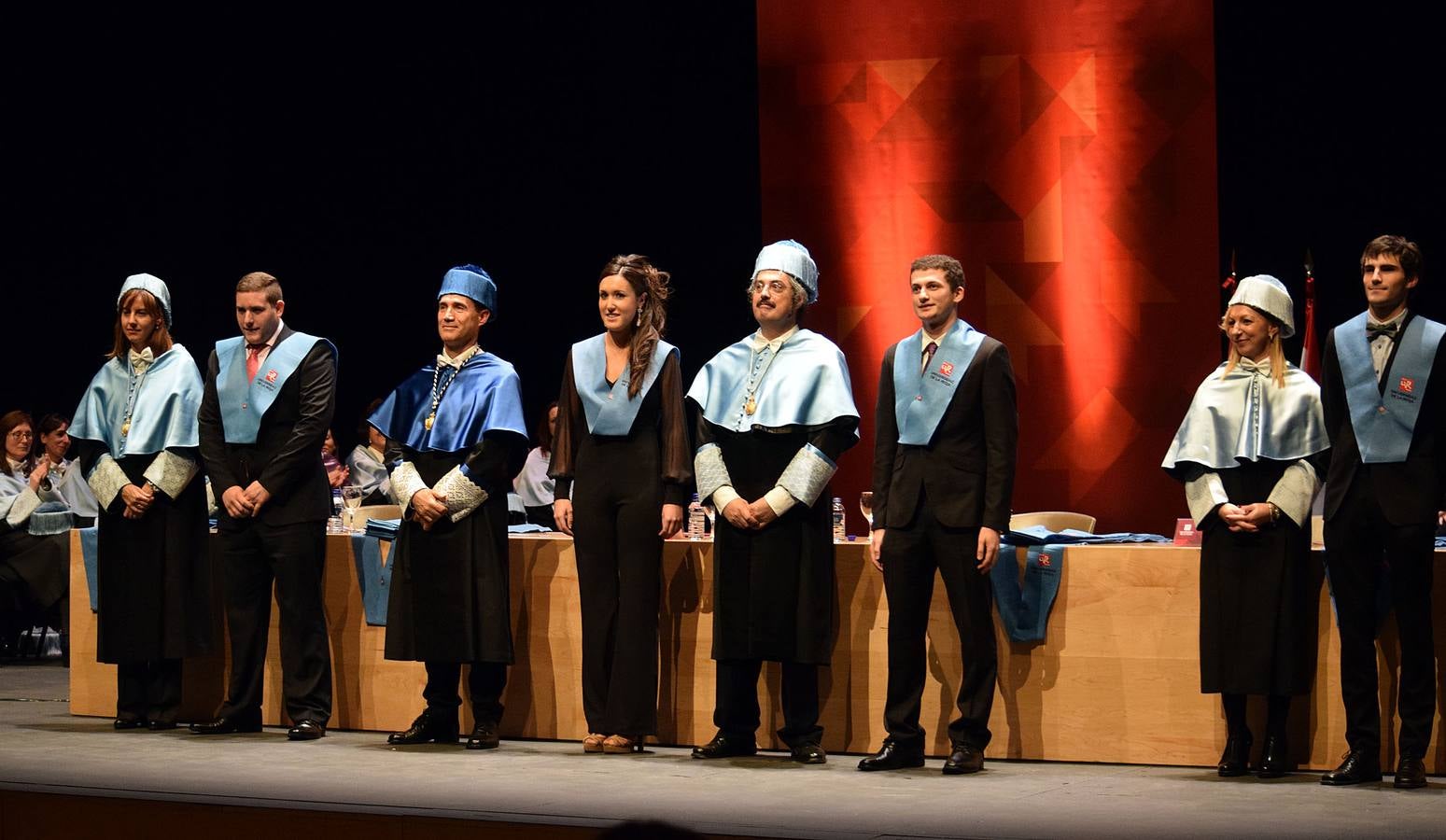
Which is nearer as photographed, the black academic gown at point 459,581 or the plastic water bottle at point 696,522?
the black academic gown at point 459,581

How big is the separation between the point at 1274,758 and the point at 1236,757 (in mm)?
95

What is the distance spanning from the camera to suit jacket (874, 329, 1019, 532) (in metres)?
4.68

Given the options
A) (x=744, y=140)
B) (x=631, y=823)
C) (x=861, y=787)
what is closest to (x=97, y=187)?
(x=744, y=140)

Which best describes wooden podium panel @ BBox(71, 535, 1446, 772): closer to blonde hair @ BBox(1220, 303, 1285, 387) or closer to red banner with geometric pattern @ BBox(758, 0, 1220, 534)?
blonde hair @ BBox(1220, 303, 1285, 387)

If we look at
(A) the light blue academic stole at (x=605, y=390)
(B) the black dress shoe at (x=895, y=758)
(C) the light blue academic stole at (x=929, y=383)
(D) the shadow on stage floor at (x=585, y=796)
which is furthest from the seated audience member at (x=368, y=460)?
(B) the black dress shoe at (x=895, y=758)

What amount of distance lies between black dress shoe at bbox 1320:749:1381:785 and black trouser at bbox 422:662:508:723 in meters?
2.36

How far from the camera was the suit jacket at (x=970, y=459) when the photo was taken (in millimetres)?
4676

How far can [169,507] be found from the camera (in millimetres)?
5625

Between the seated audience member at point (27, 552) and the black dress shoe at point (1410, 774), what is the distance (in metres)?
6.52

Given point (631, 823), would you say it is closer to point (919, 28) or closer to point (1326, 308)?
point (919, 28)

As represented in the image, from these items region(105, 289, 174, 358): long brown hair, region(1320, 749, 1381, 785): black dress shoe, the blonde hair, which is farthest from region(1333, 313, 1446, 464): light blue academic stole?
region(105, 289, 174, 358): long brown hair

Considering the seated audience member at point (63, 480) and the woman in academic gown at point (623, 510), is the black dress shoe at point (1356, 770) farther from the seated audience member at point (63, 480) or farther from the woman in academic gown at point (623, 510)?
the seated audience member at point (63, 480)

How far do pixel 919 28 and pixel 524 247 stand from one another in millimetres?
4676

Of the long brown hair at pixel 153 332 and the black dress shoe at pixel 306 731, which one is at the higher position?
the long brown hair at pixel 153 332
